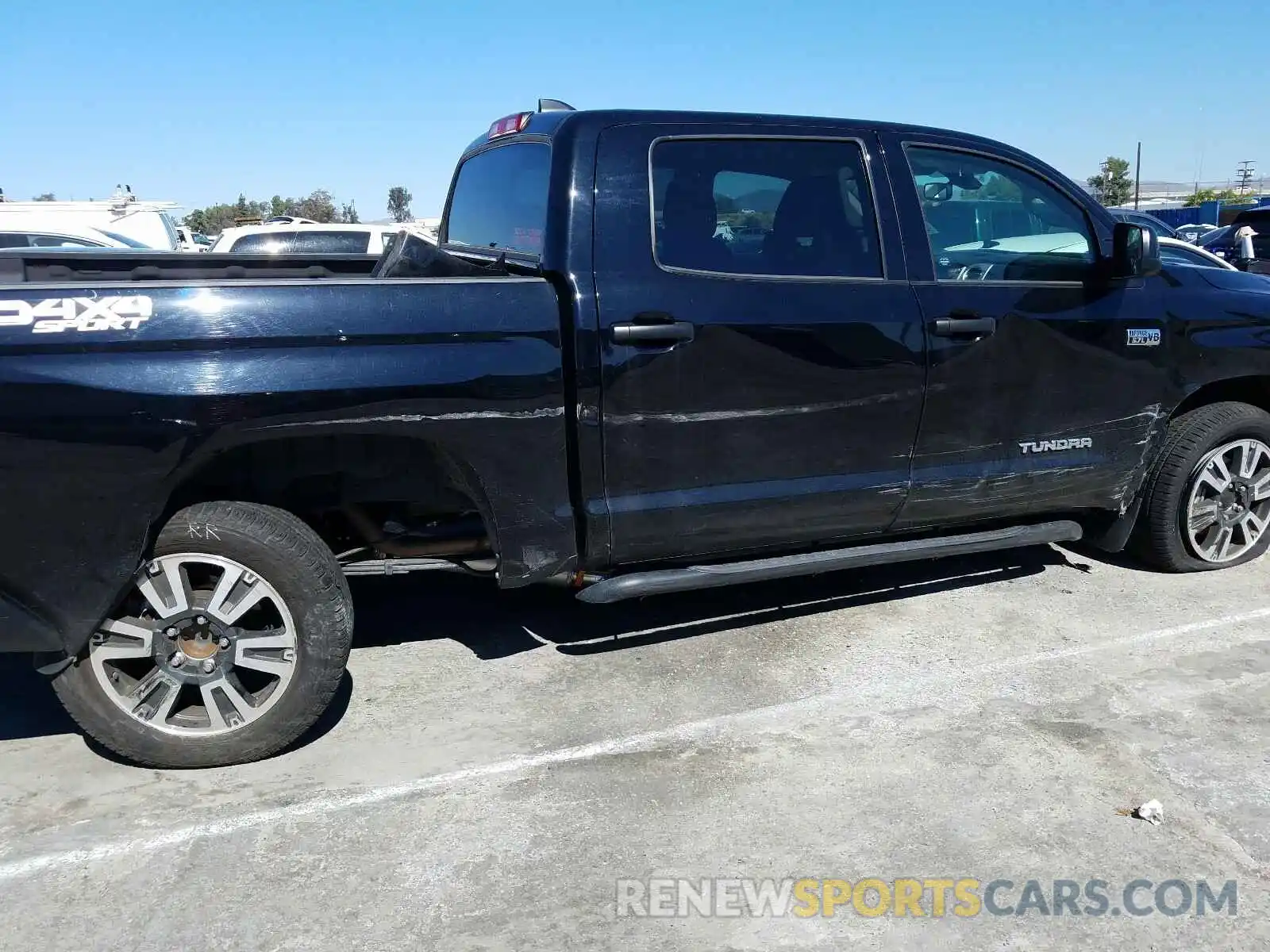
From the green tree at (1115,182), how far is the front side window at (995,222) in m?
84.5

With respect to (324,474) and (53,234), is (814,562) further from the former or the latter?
(53,234)

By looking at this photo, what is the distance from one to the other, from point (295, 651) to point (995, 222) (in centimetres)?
307

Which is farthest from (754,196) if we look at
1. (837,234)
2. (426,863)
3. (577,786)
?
(426,863)

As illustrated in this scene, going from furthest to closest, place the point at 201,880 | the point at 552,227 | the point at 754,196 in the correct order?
1. the point at 754,196
2. the point at 552,227
3. the point at 201,880

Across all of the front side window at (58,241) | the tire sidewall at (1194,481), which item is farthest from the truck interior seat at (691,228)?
the front side window at (58,241)

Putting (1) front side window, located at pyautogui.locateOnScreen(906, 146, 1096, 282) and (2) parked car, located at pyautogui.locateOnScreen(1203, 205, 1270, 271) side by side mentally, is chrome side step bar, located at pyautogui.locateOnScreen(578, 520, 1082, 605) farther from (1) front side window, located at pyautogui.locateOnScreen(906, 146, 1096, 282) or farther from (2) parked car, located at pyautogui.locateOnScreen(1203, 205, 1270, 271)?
(2) parked car, located at pyautogui.locateOnScreen(1203, 205, 1270, 271)

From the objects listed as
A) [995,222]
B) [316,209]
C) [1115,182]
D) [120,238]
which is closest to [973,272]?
[995,222]

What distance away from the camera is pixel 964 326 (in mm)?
3877

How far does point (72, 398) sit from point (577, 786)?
179 cm

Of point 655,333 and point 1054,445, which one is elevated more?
point 655,333

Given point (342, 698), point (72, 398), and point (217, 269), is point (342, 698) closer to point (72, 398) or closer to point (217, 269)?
point (72, 398)

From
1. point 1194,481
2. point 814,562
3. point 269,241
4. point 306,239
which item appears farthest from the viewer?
point 306,239

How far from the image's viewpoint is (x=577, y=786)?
10.3ft

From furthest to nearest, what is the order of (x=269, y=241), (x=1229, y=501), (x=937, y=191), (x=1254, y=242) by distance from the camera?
(x=1254, y=242) → (x=269, y=241) → (x=1229, y=501) → (x=937, y=191)
